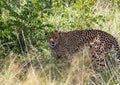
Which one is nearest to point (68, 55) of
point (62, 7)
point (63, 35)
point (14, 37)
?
point (63, 35)

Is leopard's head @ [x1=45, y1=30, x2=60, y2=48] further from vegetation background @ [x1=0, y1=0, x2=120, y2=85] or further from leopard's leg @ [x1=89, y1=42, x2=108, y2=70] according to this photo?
leopard's leg @ [x1=89, y1=42, x2=108, y2=70]

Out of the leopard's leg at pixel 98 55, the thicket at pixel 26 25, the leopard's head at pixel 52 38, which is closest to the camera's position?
the leopard's leg at pixel 98 55

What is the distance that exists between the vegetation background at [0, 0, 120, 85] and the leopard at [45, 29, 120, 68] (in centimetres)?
16

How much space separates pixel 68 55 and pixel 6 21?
96 cm

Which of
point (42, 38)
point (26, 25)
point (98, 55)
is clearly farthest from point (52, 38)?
point (98, 55)

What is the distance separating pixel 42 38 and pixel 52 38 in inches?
15.2

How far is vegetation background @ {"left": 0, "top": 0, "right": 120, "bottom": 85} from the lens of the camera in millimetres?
5785

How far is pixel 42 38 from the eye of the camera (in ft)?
23.1

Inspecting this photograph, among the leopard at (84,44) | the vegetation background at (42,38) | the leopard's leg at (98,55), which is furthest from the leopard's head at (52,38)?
the leopard's leg at (98,55)

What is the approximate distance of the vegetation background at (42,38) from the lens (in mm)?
5785

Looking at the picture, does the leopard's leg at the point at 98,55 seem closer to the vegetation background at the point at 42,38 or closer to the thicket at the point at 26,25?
the vegetation background at the point at 42,38

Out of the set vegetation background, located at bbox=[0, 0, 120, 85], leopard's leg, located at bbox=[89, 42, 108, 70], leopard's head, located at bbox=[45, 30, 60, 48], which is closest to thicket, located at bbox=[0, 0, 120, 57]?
vegetation background, located at bbox=[0, 0, 120, 85]

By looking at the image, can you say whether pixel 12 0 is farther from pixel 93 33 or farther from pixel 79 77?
pixel 79 77

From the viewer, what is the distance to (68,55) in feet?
22.2
